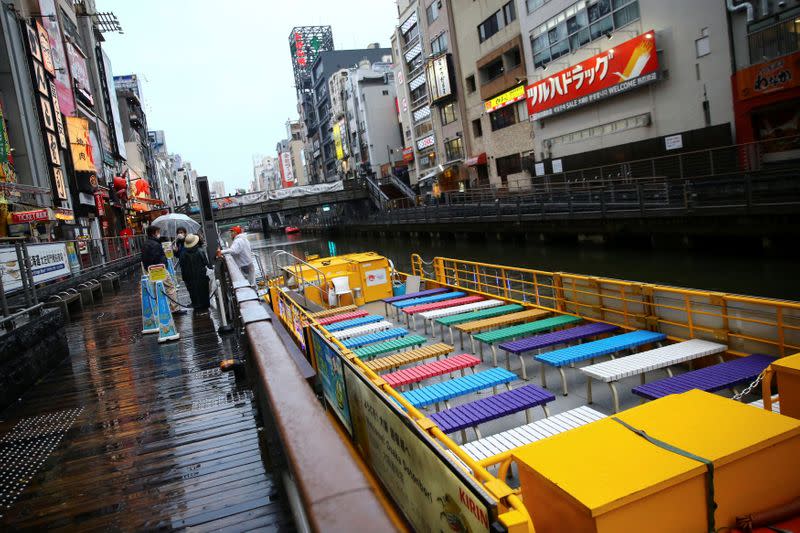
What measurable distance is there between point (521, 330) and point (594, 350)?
6.35ft

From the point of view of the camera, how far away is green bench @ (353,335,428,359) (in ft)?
33.8

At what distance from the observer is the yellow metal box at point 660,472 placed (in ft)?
9.71

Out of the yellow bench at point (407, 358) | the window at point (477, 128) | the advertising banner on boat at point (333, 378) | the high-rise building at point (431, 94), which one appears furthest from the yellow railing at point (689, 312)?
the window at point (477, 128)

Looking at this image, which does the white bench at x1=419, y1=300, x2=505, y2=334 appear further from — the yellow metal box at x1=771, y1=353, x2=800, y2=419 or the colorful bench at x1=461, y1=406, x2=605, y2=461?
the yellow metal box at x1=771, y1=353, x2=800, y2=419

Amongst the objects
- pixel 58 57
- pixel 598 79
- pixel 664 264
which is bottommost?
pixel 664 264

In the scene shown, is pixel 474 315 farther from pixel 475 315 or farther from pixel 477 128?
pixel 477 128

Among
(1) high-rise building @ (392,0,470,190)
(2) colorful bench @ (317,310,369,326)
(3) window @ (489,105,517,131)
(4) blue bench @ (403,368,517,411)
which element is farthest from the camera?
(1) high-rise building @ (392,0,470,190)

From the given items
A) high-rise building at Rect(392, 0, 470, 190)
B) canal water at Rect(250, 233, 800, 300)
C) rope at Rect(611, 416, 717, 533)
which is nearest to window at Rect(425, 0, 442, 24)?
high-rise building at Rect(392, 0, 470, 190)

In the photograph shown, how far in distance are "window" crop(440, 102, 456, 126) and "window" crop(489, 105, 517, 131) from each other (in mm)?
7640

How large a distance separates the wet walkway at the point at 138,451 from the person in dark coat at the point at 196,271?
3890mm

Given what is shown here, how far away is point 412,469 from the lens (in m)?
3.65

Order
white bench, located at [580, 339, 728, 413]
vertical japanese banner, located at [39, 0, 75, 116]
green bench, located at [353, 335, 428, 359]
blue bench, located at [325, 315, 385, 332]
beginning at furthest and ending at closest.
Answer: vertical japanese banner, located at [39, 0, 75, 116]
blue bench, located at [325, 315, 385, 332]
green bench, located at [353, 335, 428, 359]
white bench, located at [580, 339, 728, 413]

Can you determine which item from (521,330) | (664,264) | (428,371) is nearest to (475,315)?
(521,330)

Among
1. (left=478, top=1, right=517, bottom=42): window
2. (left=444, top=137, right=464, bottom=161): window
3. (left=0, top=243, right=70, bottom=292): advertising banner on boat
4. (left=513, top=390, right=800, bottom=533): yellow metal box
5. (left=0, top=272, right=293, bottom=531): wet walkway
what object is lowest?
(left=0, top=272, right=293, bottom=531): wet walkway
